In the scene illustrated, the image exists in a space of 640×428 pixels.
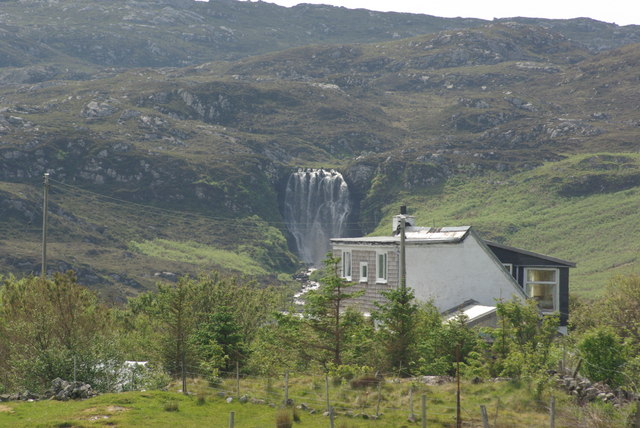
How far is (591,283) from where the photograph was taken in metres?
118

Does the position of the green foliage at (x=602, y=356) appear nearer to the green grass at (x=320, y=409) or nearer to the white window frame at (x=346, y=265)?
the green grass at (x=320, y=409)

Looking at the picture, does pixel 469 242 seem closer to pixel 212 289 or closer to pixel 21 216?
pixel 212 289

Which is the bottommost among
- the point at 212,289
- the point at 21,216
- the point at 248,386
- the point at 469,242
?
the point at 248,386

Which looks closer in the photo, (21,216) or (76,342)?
(76,342)

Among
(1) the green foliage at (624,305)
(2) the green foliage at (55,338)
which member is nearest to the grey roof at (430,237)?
(1) the green foliage at (624,305)

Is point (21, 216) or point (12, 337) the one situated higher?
point (21, 216)

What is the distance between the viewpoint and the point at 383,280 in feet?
163

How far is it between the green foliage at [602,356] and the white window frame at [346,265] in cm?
2283

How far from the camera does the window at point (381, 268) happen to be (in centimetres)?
4978

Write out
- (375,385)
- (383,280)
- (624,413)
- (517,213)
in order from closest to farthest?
(624,413)
(375,385)
(383,280)
(517,213)

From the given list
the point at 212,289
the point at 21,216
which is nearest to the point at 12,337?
the point at 212,289

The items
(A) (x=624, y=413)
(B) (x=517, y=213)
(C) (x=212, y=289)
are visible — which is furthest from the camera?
(B) (x=517, y=213)

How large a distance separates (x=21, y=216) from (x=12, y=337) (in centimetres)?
14335

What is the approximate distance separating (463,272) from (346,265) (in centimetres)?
892
